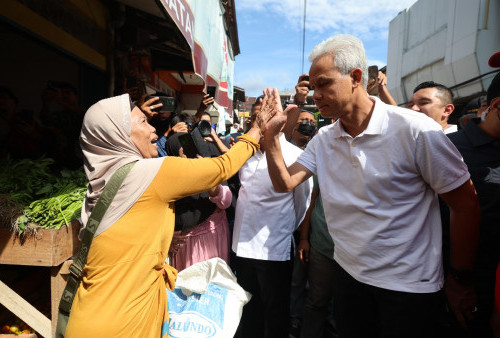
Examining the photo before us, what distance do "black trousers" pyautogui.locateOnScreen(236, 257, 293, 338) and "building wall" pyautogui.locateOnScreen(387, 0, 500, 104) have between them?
33.7 ft

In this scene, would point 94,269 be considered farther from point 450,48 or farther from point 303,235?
point 450,48

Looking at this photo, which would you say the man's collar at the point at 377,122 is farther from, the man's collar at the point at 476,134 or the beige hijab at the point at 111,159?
the beige hijab at the point at 111,159

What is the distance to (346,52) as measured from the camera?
5.05ft

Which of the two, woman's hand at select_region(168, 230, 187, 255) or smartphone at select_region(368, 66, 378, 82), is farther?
woman's hand at select_region(168, 230, 187, 255)

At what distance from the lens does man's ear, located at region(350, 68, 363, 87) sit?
1.55m

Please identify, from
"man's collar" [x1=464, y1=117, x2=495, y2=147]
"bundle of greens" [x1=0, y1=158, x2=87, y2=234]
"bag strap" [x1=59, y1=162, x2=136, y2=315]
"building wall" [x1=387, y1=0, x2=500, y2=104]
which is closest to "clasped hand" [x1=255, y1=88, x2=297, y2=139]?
"bag strap" [x1=59, y1=162, x2=136, y2=315]

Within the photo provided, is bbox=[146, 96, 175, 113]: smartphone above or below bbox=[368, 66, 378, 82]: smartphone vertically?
below

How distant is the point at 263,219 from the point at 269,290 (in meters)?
0.55

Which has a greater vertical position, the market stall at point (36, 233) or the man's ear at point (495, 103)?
the man's ear at point (495, 103)

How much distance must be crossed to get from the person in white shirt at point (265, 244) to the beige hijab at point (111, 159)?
1.11 metres

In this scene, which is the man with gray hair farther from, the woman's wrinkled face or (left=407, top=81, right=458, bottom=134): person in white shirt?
(left=407, top=81, right=458, bottom=134): person in white shirt

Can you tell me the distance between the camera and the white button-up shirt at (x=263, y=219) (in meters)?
2.35

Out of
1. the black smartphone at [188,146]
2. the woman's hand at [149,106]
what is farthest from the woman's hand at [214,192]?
the woman's hand at [149,106]

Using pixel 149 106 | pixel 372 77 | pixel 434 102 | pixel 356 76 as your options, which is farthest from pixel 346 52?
pixel 149 106
